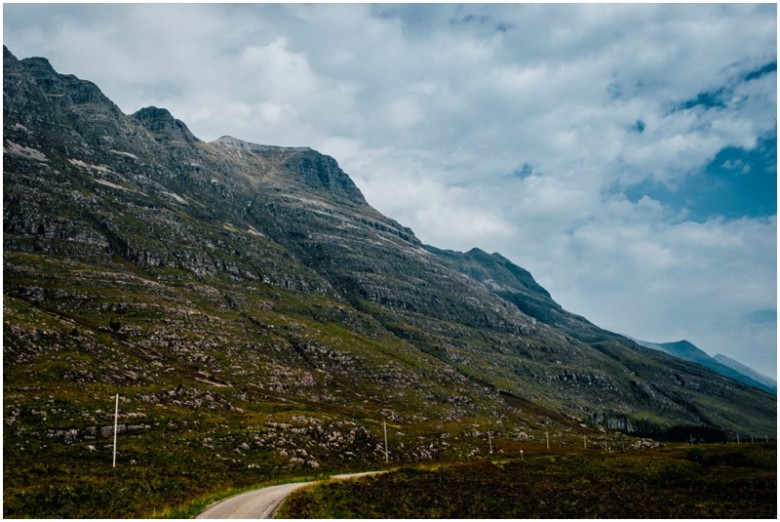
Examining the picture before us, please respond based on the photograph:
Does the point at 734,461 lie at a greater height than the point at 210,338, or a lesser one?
lesser

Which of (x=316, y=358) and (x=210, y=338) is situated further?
(x=316, y=358)

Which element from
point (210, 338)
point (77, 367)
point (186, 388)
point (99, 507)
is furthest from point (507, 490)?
point (210, 338)

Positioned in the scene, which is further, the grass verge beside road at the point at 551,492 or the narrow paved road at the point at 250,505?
the grass verge beside road at the point at 551,492

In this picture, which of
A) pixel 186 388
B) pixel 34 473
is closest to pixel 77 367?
pixel 186 388

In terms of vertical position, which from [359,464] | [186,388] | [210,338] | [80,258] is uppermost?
[80,258]

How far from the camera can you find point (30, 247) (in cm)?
19188

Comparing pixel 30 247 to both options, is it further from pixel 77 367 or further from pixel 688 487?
pixel 688 487

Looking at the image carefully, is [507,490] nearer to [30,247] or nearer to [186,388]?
[186,388]

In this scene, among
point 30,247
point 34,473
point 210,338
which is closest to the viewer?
point 34,473

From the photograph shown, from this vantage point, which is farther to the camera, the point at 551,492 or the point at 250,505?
the point at 551,492

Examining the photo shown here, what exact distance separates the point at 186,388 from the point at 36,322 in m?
45.1

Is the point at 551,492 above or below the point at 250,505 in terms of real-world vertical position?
below

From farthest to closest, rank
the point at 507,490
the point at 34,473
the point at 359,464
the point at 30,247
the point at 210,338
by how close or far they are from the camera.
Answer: the point at 30,247 → the point at 210,338 → the point at 359,464 → the point at 507,490 → the point at 34,473

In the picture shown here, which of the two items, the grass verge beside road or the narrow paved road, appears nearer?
the narrow paved road
